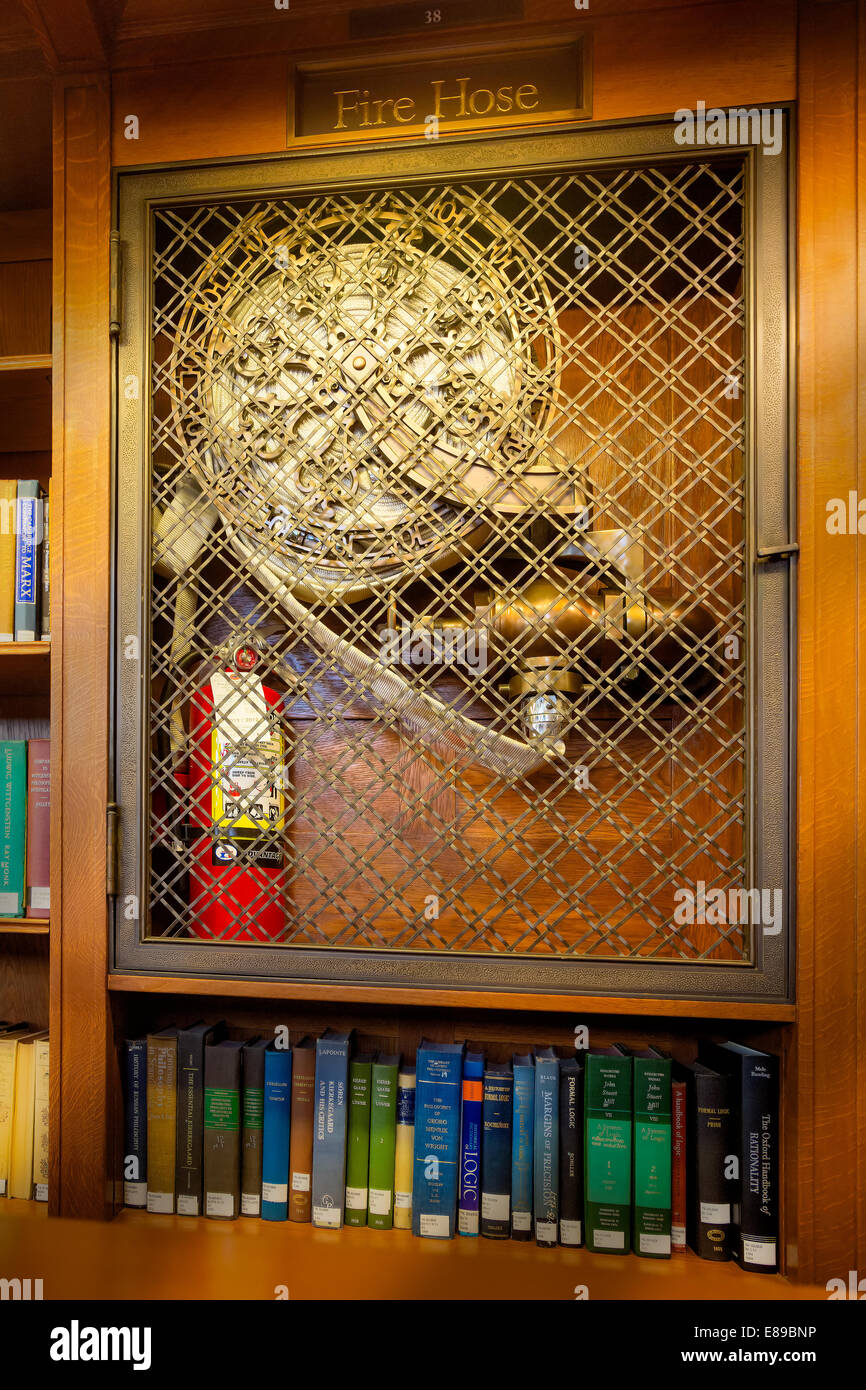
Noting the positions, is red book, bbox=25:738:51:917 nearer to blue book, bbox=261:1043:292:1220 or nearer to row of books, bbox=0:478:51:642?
row of books, bbox=0:478:51:642

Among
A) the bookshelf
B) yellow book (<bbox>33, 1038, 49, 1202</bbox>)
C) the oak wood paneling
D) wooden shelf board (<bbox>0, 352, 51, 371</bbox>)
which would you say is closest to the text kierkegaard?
the bookshelf

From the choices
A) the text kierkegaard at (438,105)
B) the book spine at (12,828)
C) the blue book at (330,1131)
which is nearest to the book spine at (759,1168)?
the blue book at (330,1131)

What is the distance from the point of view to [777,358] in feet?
4.17

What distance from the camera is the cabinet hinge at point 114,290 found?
4.58 feet

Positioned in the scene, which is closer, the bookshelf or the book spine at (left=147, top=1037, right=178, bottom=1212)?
the bookshelf

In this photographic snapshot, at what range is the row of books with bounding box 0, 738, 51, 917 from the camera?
1.50 meters

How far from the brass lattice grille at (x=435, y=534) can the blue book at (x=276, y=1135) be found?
0.22m

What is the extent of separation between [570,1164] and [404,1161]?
0.91 feet

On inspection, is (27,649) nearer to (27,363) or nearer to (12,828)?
(12,828)

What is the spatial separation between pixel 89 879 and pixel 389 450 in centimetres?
88

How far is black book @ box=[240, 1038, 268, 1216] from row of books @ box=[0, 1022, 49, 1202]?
0.36 meters

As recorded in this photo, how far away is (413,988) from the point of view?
1294 mm

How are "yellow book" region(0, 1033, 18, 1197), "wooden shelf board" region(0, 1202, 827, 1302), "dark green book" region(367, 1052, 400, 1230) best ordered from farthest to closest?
"yellow book" region(0, 1033, 18, 1197), "dark green book" region(367, 1052, 400, 1230), "wooden shelf board" region(0, 1202, 827, 1302)
